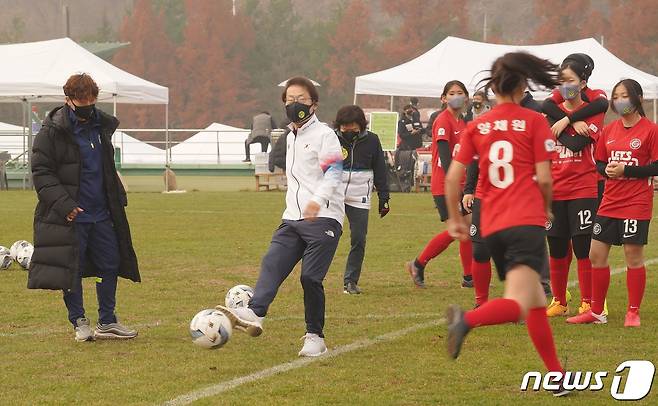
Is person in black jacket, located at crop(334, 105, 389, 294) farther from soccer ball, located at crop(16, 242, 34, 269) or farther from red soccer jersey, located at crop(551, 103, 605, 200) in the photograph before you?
soccer ball, located at crop(16, 242, 34, 269)

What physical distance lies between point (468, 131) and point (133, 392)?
244cm

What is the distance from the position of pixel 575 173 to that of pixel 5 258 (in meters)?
6.79

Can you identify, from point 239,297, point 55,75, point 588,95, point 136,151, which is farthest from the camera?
point 136,151

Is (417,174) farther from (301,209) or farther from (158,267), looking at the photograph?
→ (301,209)

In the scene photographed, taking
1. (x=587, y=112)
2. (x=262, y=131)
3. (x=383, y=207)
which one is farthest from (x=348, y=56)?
(x=587, y=112)

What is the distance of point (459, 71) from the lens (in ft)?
98.5

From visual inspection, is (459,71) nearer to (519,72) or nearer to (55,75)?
(55,75)

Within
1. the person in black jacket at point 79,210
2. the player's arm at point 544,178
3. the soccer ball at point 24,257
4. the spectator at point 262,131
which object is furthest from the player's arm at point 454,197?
the spectator at point 262,131

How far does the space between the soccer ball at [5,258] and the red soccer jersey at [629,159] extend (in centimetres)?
695

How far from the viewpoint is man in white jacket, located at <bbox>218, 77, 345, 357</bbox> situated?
27.0 feet

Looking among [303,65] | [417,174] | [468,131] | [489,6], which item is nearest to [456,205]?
[468,131]

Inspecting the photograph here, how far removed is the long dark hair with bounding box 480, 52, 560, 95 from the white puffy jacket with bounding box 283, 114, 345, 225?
5.62 feet

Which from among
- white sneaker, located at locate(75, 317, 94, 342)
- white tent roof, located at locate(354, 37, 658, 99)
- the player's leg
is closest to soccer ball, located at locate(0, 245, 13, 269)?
the player's leg

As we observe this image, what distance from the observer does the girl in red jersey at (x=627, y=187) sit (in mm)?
8883
